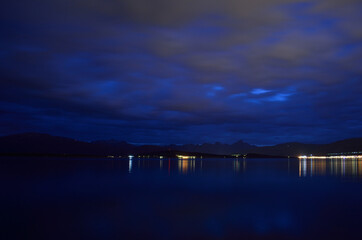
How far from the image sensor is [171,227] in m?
18.5

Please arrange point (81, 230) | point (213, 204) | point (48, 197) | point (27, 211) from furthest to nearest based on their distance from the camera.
Answer: point (48, 197), point (213, 204), point (27, 211), point (81, 230)

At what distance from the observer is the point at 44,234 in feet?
55.6

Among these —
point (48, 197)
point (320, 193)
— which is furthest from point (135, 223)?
point (320, 193)

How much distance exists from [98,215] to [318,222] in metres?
15.4

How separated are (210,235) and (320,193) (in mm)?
23035

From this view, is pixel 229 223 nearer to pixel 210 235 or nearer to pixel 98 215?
pixel 210 235

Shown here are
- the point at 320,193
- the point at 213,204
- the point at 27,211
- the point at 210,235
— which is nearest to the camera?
the point at 210,235

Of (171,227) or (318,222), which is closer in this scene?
(171,227)

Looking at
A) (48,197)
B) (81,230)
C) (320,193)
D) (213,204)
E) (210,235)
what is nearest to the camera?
(210,235)

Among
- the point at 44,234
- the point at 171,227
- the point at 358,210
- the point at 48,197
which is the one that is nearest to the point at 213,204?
the point at 171,227

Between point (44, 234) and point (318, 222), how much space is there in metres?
17.2

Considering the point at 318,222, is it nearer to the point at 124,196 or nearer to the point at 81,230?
the point at 81,230

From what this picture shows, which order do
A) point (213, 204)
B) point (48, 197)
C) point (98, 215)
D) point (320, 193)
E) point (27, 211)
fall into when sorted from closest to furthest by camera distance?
point (98, 215)
point (27, 211)
point (213, 204)
point (48, 197)
point (320, 193)

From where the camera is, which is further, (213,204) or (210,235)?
(213,204)
